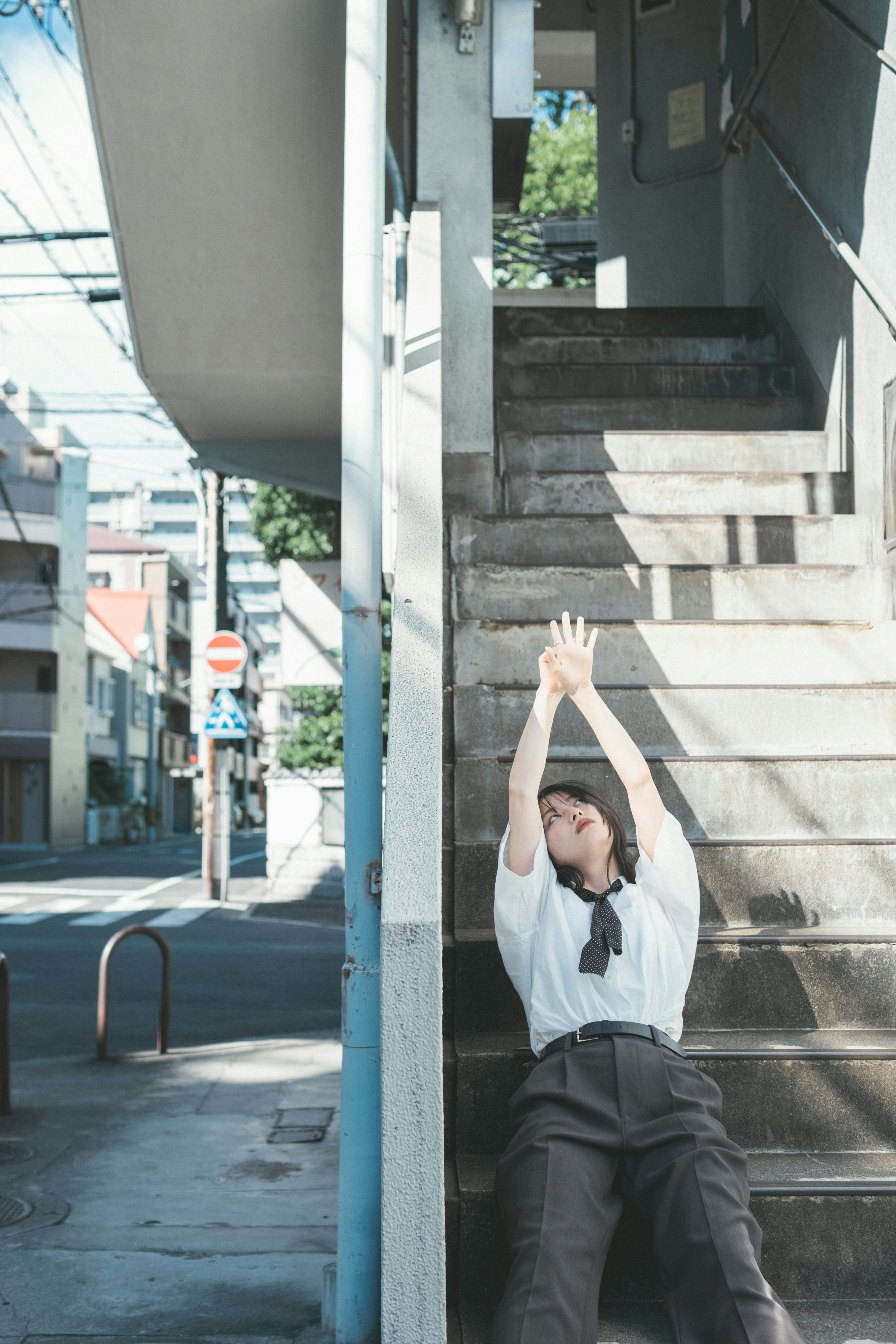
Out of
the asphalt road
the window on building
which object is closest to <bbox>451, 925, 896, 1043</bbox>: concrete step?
the asphalt road

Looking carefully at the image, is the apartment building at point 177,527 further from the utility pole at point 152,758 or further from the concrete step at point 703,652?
the concrete step at point 703,652

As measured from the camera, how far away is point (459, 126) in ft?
15.3

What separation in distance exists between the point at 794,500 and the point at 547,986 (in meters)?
2.65

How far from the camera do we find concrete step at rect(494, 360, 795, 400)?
5.39m

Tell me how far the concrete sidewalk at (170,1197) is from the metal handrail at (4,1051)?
0.25 feet

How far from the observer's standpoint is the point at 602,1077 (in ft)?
7.63

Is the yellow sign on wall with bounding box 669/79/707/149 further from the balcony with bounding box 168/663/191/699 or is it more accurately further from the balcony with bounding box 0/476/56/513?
the balcony with bounding box 168/663/191/699

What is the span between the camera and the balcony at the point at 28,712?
35.8 m

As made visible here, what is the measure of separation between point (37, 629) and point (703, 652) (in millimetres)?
35250

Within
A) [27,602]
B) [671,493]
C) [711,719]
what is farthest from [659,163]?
[27,602]

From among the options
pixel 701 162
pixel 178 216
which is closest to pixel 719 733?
pixel 178 216

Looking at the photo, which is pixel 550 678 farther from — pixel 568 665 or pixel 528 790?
pixel 528 790

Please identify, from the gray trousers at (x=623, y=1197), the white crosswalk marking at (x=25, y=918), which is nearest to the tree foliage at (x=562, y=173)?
the white crosswalk marking at (x=25, y=918)

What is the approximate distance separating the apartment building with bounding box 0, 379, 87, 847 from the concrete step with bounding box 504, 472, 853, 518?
32429mm
